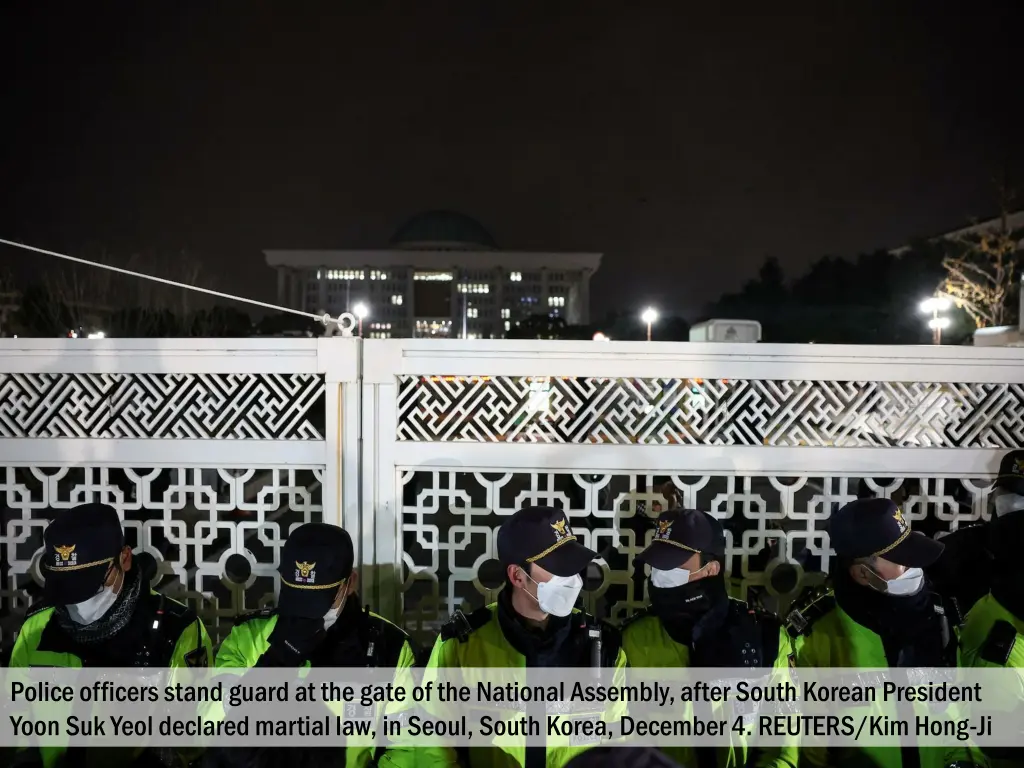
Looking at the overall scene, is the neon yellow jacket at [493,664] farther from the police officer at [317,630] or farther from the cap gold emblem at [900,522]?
the cap gold emblem at [900,522]

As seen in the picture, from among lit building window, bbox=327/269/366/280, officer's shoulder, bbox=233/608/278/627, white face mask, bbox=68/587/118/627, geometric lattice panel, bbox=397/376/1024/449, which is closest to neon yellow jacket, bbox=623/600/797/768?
geometric lattice panel, bbox=397/376/1024/449

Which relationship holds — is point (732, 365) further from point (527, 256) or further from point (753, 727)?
point (527, 256)

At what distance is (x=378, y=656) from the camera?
8.57ft

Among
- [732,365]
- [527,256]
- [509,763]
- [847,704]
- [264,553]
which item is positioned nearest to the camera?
[509,763]

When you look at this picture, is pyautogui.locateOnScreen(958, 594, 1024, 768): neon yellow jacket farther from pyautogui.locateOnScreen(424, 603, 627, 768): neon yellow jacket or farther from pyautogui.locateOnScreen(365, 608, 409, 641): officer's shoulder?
pyautogui.locateOnScreen(365, 608, 409, 641): officer's shoulder

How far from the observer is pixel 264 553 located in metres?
8.01

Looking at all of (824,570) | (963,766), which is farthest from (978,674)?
(824,570)

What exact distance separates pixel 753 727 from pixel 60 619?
2616 millimetres

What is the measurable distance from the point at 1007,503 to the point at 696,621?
1.74 meters

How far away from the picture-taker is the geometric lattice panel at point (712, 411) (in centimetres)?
343

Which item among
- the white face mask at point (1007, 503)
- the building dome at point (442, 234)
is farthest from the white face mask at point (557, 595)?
the building dome at point (442, 234)

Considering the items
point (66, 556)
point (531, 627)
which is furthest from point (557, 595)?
point (66, 556)

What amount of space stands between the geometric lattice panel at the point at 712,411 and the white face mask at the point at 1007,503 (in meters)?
0.29

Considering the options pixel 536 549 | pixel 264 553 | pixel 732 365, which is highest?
pixel 732 365
